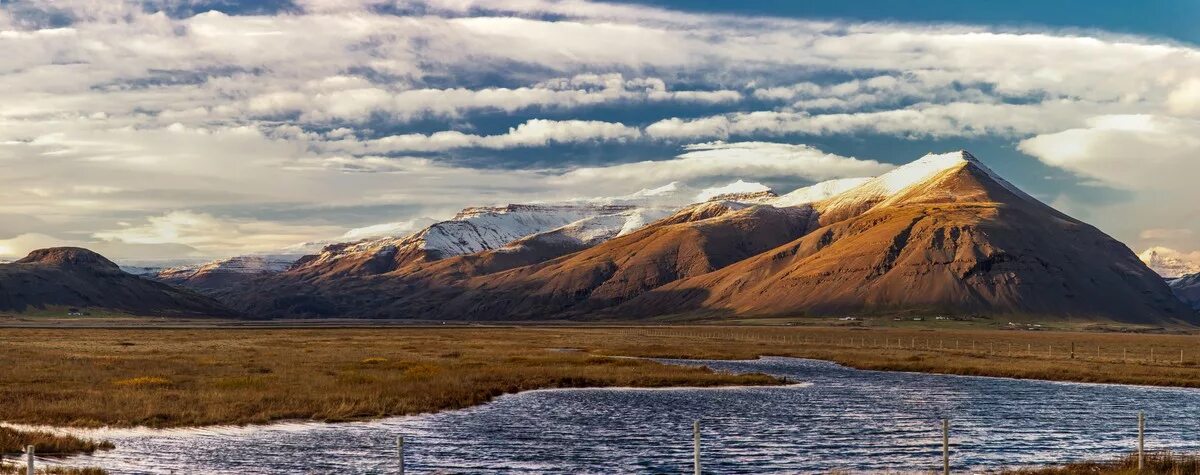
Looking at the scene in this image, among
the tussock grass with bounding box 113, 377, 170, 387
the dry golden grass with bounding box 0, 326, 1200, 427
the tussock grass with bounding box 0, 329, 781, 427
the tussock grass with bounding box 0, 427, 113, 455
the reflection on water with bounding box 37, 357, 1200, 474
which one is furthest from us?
the tussock grass with bounding box 113, 377, 170, 387

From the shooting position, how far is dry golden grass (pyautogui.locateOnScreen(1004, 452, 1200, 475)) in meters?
32.0

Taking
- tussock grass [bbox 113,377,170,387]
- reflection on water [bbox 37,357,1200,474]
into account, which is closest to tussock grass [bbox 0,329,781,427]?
tussock grass [bbox 113,377,170,387]

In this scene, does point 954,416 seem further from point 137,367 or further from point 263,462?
point 137,367

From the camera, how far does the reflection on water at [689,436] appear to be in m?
38.1

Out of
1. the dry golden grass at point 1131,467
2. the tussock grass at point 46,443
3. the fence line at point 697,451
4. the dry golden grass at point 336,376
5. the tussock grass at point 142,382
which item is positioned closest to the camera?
the fence line at point 697,451

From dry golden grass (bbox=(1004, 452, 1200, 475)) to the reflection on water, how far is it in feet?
9.45

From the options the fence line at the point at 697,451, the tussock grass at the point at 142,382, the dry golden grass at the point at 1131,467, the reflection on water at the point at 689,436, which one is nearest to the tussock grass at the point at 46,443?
the fence line at the point at 697,451

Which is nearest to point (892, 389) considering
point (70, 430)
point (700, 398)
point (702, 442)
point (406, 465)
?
point (700, 398)

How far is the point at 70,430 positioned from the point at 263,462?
1175 cm

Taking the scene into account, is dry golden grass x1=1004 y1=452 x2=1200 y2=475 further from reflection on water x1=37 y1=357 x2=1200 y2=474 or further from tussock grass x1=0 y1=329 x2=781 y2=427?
tussock grass x1=0 y1=329 x2=781 y2=427

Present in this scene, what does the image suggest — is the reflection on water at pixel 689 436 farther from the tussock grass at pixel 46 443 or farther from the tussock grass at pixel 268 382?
the tussock grass at pixel 268 382

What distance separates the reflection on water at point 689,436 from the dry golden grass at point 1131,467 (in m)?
2.88

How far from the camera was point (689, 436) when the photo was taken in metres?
46.3

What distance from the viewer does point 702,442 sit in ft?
145
